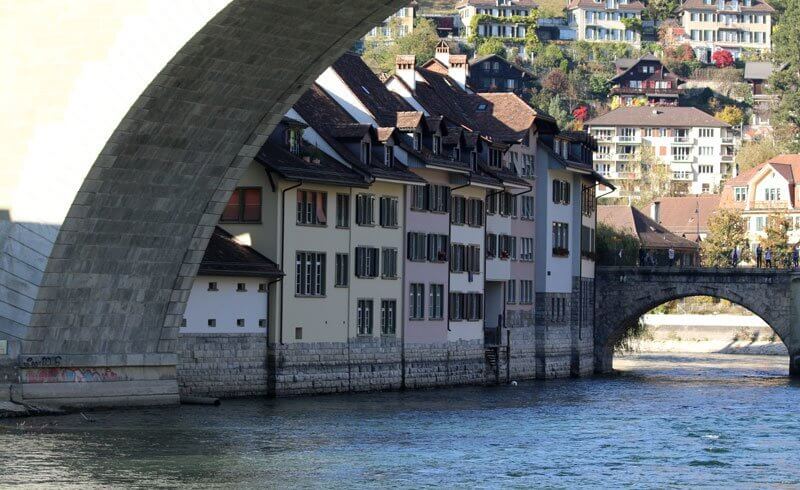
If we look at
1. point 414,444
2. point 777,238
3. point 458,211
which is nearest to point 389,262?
point 458,211

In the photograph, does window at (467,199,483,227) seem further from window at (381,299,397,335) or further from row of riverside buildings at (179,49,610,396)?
window at (381,299,397,335)

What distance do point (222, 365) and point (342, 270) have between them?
7.52m

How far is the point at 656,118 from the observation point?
18738cm

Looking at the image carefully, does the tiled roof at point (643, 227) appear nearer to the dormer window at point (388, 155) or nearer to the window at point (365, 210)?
the dormer window at point (388, 155)

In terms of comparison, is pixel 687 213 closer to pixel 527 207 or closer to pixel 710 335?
pixel 710 335

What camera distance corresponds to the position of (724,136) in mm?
190125

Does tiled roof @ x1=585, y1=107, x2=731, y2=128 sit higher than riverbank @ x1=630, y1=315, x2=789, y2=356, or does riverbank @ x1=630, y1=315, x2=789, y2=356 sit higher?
tiled roof @ x1=585, y1=107, x2=731, y2=128

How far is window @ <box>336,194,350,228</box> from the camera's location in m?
58.7

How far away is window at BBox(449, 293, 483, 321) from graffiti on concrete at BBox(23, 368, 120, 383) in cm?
2357

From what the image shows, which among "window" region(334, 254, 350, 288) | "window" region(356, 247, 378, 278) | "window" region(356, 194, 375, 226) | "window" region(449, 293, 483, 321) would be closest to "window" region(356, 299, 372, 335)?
"window" region(356, 247, 378, 278)

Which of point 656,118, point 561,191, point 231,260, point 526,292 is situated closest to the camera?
point 231,260

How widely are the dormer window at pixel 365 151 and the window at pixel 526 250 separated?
1508cm

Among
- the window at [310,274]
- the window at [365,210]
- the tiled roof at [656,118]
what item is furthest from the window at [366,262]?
the tiled roof at [656,118]

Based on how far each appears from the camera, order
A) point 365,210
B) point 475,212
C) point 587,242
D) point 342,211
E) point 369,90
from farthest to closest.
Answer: point 587,242
point 475,212
point 369,90
point 365,210
point 342,211
